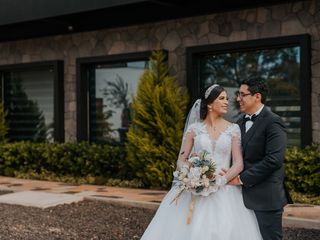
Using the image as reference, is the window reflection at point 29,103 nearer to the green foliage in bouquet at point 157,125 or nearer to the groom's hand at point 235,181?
the green foliage in bouquet at point 157,125

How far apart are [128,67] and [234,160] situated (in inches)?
287

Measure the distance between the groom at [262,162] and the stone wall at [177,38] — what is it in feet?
15.4

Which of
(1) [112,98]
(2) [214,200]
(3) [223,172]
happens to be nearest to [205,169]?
(3) [223,172]

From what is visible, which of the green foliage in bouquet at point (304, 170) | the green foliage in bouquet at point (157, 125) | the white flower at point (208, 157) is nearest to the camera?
the white flower at point (208, 157)

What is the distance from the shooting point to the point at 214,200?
4.21 metres

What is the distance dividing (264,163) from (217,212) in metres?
0.62

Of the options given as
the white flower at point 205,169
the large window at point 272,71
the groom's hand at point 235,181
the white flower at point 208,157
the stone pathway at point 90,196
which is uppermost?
the large window at point 272,71

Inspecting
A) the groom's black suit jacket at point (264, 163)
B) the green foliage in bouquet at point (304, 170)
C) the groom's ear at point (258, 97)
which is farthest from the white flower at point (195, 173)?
the green foliage in bouquet at point (304, 170)

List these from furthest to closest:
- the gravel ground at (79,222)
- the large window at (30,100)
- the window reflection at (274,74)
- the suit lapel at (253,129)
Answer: the large window at (30,100) → the window reflection at (274,74) → the gravel ground at (79,222) → the suit lapel at (253,129)

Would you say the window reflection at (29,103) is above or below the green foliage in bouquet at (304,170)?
above

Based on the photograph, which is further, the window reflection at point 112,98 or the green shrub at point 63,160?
the window reflection at point 112,98

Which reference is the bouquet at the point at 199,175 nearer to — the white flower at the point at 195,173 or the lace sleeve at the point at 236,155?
the white flower at the point at 195,173

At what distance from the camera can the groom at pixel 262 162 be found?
3.87 m

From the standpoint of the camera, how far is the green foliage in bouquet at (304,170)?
800cm
